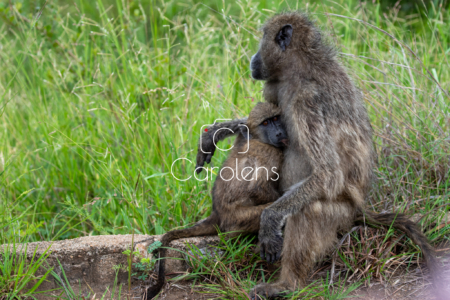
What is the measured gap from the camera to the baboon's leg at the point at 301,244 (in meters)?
2.64

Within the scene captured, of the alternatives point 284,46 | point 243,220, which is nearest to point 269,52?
point 284,46

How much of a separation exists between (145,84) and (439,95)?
238cm

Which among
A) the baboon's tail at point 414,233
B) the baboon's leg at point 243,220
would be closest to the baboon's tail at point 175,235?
the baboon's leg at point 243,220

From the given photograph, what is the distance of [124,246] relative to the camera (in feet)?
9.52

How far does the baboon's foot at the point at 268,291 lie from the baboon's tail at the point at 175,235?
535 millimetres

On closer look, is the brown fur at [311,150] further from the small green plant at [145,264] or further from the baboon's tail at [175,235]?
the small green plant at [145,264]

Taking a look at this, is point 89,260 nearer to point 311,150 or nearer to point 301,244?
point 301,244

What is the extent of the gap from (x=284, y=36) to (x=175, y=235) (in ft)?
4.53

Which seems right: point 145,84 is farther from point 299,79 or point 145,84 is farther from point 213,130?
point 299,79

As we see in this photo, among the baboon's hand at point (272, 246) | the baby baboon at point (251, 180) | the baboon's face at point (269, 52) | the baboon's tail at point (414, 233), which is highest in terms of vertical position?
the baboon's face at point (269, 52)

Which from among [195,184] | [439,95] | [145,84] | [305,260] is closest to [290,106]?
[305,260]

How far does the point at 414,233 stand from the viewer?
284cm

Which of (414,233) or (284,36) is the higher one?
(284,36)

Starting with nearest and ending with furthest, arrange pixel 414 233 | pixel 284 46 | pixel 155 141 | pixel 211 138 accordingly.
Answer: pixel 414 233
pixel 284 46
pixel 211 138
pixel 155 141
